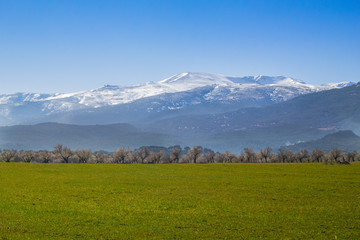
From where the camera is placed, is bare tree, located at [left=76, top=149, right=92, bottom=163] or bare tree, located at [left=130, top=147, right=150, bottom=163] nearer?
bare tree, located at [left=76, top=149, right=92, bottom=163]

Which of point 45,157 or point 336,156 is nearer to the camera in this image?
point 45,157

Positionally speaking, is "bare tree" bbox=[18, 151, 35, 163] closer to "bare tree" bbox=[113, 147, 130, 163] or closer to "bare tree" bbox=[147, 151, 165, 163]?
"bare tree" bbox=[113, 147, 130, 163]

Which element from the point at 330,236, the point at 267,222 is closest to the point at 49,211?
the point at 267,222

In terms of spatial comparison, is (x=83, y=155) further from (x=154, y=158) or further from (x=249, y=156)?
(x=249, y=156)

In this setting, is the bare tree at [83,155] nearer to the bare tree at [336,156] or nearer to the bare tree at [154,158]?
the bare tree at [154,158]

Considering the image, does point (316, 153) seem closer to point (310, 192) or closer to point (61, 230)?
point (310, 192)

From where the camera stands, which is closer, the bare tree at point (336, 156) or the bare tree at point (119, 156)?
the bare tree at point (336, 156)

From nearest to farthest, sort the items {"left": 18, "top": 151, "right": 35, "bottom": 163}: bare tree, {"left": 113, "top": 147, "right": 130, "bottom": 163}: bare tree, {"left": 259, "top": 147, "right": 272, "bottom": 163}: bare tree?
{"left": 18, "top": 151, "right": 35, "bottom": 163}: bare tree < {"left": 113, "top": 147, "right": 130, "bottom": 163}: bare tree < {"left": 259, "top": 147, "right": 272, "bottom": 163}: bare tree

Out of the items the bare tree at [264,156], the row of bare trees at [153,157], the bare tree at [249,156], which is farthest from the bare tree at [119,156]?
the bare tree at [264,156]

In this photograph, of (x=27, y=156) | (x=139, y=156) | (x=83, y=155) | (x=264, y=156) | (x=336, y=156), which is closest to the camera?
(x=83, y=155)

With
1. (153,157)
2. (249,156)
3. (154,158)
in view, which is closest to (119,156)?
(153,157)

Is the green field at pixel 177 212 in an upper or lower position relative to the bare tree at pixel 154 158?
lower

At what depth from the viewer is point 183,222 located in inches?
1448

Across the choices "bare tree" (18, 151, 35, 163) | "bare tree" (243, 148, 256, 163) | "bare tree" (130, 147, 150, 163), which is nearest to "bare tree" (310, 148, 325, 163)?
"bare tree" (243, 148, 256, 163)
